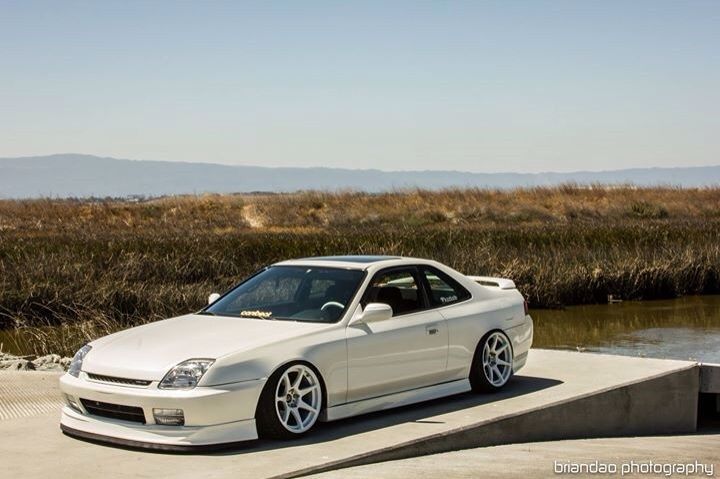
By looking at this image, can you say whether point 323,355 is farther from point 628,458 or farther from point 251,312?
point 628,458

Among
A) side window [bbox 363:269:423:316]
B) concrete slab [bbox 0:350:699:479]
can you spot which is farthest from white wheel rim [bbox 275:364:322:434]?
side window [bbox 363:269:423:316]

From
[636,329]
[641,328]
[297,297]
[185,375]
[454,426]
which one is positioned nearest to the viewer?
[185,375]

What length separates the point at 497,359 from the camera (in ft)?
36.6

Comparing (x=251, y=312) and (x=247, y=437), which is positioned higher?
(x=251, y=312)

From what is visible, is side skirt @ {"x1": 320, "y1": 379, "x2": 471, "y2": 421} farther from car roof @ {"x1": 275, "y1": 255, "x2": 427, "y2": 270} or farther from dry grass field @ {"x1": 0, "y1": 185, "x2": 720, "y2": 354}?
dry grass field @ {"x1": 0, "y1": 185, "x2": 720, "y2": 354}

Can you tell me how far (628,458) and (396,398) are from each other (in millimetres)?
1956

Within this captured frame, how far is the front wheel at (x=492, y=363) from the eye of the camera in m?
10.9

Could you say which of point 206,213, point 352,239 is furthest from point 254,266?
point 206,213

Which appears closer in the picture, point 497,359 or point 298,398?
point 298,398

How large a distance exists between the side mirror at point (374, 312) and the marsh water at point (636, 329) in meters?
8.67

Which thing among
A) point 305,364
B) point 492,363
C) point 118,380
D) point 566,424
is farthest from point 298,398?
point 566,424

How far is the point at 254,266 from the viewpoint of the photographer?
26.0 metres

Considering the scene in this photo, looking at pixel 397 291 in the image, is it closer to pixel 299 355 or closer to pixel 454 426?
pixel 454 426

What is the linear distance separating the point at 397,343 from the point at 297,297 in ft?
3.08
